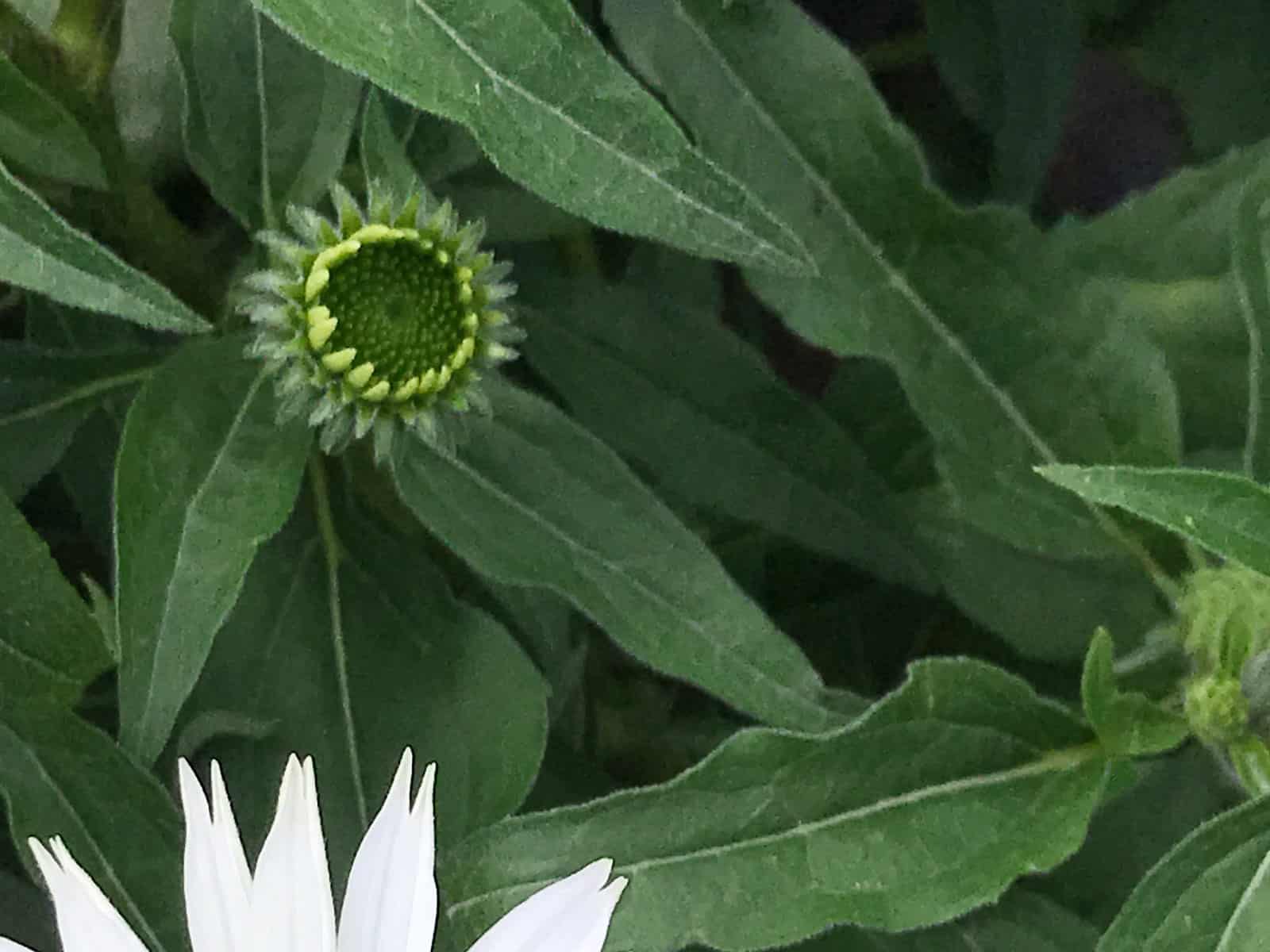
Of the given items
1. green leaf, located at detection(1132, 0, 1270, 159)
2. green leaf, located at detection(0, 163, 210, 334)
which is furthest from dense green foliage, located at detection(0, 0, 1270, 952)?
green leaf, located at detection(1132, 0, 1270, 159)

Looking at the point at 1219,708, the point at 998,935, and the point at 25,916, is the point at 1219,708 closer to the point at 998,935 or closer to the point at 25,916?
the point at 998,935

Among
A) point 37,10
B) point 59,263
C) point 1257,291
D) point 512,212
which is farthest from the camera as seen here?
point 512,212

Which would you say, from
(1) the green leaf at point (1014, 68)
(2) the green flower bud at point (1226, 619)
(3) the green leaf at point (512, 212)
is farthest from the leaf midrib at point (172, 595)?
(1) the green leaf at point (1014, 68)

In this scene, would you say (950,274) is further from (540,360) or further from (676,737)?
(676,737)

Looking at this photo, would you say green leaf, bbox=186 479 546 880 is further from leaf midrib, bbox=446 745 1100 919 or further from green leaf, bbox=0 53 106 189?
green leaf, bbox=0 53 106 189

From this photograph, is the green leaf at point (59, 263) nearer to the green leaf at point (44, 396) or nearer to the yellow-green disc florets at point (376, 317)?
the yellow-green disc florets at point (376, 317)

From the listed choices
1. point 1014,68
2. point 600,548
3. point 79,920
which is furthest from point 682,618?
point 1014,68
